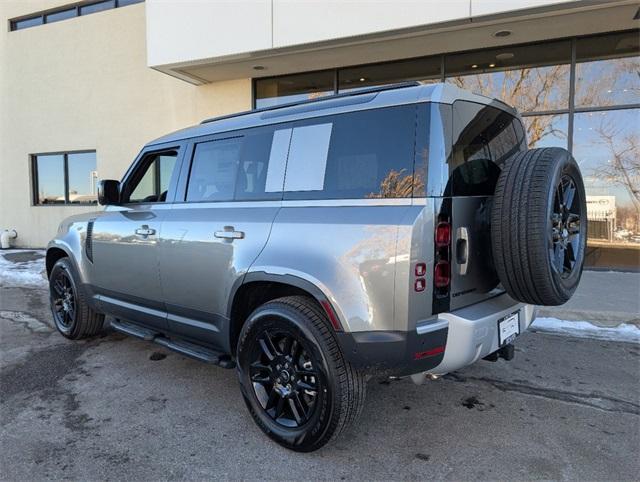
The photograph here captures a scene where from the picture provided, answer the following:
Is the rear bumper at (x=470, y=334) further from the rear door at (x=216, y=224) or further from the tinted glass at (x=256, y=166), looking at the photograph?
the tinted glass at (x=256, y=166)

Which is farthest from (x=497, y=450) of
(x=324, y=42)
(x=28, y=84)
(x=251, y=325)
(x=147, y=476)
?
(x=28, y=84)

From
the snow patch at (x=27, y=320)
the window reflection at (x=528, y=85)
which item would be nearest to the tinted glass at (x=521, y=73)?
the window reflection at (x=528, y=85)

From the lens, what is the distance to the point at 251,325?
2.92 meters

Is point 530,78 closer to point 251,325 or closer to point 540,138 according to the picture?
point 540,138

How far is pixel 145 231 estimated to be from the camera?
3.78 meters

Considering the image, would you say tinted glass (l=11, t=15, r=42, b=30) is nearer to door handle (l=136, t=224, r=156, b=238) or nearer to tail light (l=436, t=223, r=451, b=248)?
door handle (l=136, t=224, r=156, b=238)

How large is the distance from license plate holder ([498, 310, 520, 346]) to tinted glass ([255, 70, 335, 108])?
23.5 ft

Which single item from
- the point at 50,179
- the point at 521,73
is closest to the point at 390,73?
the point at 521,73

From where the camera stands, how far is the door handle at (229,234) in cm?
306

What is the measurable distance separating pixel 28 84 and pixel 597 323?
13976 millimetres

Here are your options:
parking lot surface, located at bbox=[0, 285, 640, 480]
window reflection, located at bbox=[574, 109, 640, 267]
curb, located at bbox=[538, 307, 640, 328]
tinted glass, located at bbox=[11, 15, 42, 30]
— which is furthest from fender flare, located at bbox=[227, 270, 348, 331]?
tinted glass, located at bbox=[11, 15, 42, 30]

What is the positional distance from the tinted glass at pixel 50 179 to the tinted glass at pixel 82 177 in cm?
38

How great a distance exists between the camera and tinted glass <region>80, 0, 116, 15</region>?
37.2 ft

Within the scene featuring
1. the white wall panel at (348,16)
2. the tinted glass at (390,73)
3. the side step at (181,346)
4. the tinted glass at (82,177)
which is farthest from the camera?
the tinted glass at (82,177)
